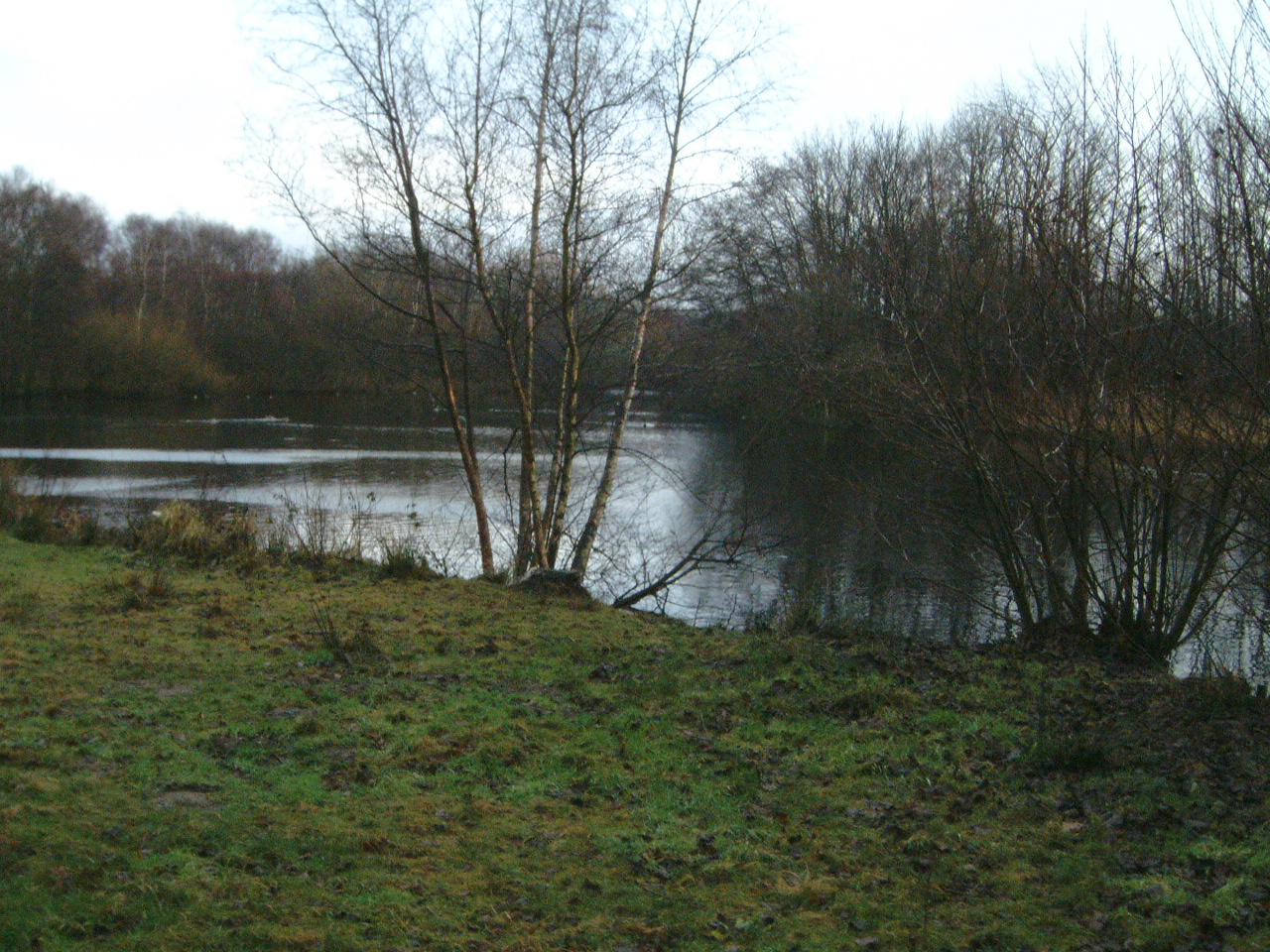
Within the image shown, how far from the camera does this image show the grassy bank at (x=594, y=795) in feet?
10.8

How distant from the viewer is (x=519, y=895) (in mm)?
3484

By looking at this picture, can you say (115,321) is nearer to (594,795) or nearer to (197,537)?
(197,537)

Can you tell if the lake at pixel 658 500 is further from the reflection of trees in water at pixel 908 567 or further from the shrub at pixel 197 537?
the shrub at pixel 197 537

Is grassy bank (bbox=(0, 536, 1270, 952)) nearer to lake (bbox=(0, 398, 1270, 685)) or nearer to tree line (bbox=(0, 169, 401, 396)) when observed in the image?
lake (bbox=(0, 398, 1270, 685))

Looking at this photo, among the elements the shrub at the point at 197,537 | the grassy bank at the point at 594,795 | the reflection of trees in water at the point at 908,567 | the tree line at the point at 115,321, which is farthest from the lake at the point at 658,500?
the tree line at the point at 115,321

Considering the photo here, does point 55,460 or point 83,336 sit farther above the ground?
point 83,336

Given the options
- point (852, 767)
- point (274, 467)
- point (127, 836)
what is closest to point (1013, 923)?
point (852, 767)

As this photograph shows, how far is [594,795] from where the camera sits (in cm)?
446

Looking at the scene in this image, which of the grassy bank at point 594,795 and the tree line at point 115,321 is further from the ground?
the tree line at point 115,321

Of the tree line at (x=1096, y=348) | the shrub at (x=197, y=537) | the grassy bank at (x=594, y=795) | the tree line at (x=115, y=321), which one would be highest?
the tree line at (x=115, y=321)

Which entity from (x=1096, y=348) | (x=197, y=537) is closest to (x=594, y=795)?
(x=1096, y=348)

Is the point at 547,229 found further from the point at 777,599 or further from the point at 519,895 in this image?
the point at 519,895

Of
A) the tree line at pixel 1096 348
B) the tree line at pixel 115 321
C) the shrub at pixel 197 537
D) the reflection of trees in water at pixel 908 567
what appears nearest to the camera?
the tree line at pixel 1096 348

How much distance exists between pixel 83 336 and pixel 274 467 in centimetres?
2938
